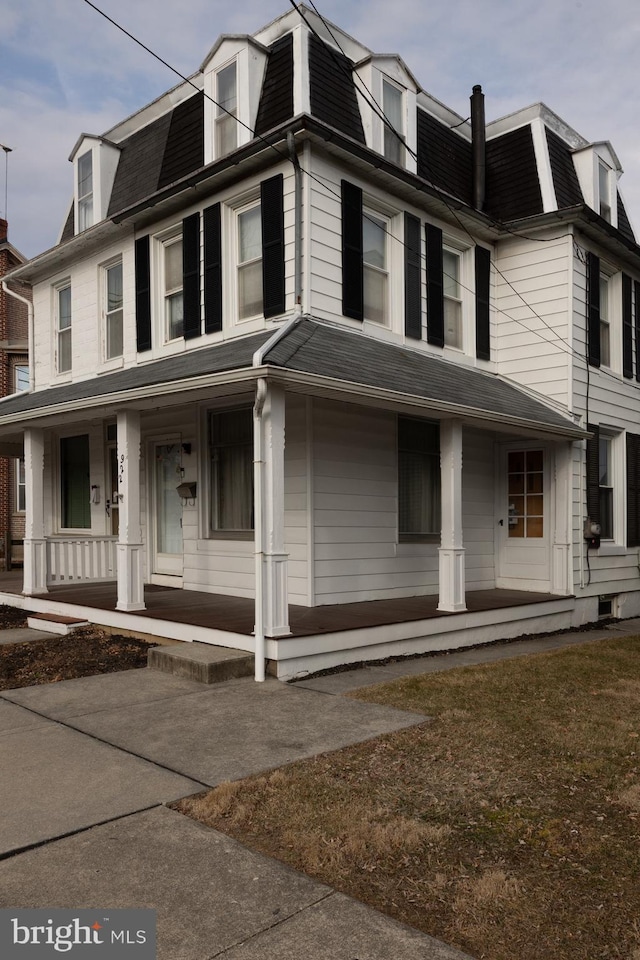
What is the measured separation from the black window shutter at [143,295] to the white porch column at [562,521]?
Result: 5852mm

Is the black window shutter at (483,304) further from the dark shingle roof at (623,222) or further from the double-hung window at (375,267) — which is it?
the dark shingle roof at (623,222)

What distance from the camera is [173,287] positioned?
9.89 m

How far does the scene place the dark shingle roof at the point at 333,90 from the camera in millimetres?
8500

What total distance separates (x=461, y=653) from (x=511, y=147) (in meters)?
7.60

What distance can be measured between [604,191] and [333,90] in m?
5.21

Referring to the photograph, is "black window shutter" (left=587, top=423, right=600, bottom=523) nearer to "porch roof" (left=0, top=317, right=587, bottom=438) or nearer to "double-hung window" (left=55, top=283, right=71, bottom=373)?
"porch roof" (left=0, top=317, right=587, bottom=438)

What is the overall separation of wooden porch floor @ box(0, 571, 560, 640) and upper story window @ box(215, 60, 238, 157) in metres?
5.50

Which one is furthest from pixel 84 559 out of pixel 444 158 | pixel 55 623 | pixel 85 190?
pixel 444 158

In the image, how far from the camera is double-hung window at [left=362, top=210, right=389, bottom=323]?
353 inches

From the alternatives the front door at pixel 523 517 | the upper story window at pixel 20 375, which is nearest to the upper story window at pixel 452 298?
the front door at pixel 523 517

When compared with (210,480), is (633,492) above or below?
below

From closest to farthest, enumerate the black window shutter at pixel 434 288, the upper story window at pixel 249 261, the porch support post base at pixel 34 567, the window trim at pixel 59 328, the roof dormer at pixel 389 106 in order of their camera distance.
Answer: the upper story window at pixel 249 261 → the roof dormer at pixel 389 106 → the porch support post base at pixel 34 567 → the black window shutter at pixel 434 288 → the window trim at pixel 59 328

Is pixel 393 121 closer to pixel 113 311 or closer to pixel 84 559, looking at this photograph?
pixel 113 311

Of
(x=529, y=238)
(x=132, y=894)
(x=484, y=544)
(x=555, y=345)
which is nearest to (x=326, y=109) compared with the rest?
(x=529, y=238)
